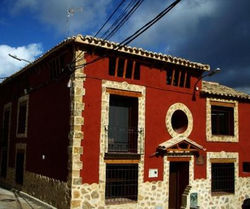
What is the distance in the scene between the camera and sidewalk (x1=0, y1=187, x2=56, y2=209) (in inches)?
596

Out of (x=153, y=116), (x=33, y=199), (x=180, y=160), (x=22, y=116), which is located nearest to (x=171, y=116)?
(x=153, y=116)

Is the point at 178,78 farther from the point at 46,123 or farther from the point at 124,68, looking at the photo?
the point at 46,123

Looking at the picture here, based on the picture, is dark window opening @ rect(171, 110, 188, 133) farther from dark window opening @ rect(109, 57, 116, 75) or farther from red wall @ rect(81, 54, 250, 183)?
dark window opening @ rect(109, 57, 116, 75)

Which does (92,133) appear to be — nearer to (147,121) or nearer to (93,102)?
(93,102)

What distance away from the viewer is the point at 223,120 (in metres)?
19.6

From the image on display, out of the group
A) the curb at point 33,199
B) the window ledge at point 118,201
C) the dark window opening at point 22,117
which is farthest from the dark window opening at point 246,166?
the dark window opening at point 22,117

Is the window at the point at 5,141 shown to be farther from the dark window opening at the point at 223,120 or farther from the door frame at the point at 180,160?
the dark window opening at the point at 223,120

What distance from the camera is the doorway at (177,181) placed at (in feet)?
55.1

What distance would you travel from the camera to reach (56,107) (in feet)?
50.9

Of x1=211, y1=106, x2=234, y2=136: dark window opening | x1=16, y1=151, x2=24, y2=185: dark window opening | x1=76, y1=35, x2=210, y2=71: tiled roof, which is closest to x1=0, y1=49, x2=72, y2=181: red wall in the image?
x1=16, y1=151, x2=24, y2=185: dark window opening

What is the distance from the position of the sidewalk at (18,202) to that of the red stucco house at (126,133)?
1.23ft

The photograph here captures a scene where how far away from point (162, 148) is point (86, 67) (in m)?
5.32

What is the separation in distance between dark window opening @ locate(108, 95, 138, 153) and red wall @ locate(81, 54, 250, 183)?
633mm

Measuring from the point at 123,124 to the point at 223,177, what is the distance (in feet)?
23.1
